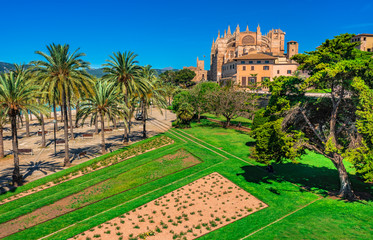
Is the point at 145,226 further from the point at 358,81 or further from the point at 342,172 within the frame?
the point at 358,81

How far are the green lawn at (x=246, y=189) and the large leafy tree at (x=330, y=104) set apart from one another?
2809 millimetres

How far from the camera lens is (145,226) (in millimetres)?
15609

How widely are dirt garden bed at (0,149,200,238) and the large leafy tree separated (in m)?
11.4

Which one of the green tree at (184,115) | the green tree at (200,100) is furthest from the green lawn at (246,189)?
the green tree at (200,100)

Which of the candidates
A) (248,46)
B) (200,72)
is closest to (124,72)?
(248,46)

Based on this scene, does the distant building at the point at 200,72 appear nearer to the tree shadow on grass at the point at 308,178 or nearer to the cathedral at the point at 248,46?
the cathedral at the point at 248,46

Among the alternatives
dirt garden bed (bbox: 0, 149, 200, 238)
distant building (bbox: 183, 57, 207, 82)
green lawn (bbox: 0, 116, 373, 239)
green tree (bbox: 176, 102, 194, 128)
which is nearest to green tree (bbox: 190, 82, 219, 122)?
green tree (bbox: 176, 102, 194, 128)

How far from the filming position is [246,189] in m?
20.0

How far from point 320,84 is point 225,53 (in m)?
110

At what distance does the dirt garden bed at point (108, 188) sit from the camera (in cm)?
1730

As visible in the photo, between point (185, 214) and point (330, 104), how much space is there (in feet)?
44.2

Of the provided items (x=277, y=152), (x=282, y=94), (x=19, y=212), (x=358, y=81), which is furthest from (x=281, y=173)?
(x=19, y=212)

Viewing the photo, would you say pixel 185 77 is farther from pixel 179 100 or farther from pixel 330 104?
pixel 330 104

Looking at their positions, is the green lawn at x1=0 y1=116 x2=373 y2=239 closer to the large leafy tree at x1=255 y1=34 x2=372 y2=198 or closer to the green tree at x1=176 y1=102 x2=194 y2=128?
the large leafy tree at x1=255 y1=34 x2=372 y2=198
